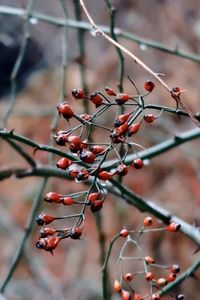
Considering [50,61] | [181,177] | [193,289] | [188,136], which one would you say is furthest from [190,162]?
[188,136]

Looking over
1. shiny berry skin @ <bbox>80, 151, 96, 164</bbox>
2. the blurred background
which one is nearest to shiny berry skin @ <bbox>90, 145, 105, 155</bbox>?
shiny berry skin @ <bbox>80, 151, 96, 164</bbox>

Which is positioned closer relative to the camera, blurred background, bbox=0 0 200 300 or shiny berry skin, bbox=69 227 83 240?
shiny berry skin, bbox=69 227 83 240

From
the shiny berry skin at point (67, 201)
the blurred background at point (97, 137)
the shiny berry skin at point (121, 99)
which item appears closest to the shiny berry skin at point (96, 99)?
the shiny berry skin at point (121, 99)

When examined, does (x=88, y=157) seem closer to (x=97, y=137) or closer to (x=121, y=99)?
(x=121, y=99)

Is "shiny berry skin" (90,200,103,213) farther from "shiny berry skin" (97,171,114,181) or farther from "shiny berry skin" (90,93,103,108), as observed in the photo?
"shiny berry skin" (90,93,103,108)

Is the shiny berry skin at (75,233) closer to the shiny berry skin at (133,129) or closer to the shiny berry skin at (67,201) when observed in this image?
the shiny berry skin at (67,201)

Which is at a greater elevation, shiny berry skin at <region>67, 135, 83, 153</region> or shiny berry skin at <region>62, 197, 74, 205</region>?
shiny berry skin at <region>67, 135, 83, 153</region>
